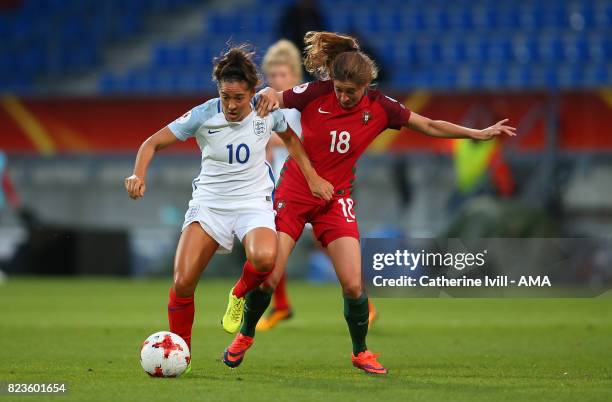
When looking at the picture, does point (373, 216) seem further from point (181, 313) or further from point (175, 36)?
point (181, 313)

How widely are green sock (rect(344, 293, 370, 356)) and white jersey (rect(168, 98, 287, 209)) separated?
2.83ft

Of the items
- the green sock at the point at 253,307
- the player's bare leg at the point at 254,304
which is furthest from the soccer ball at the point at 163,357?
the green sock at the point at 253,307

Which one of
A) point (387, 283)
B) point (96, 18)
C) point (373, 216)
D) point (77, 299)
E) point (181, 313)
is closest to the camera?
point (181, 313)

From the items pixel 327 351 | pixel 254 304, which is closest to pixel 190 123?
pixel 254 304

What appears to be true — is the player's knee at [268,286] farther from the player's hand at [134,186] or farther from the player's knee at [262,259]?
the player's hand at [134,186]

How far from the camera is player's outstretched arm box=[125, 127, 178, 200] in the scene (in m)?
6.58

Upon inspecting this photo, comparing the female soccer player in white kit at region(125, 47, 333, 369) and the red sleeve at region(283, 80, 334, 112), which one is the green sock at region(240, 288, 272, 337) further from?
the red sleeve at region(283, 80, 334, 112)

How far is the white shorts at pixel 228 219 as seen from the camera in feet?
23.3

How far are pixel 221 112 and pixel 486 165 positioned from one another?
9.81 m

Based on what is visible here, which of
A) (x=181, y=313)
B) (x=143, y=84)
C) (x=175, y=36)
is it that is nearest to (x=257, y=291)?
(x=181, y=313)

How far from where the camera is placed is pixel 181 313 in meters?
7.08

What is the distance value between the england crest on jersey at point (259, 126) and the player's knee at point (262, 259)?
75cm

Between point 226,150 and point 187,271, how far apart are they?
78cm

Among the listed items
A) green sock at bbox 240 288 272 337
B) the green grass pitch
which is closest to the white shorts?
green sock at bbox 240 288 272 337
